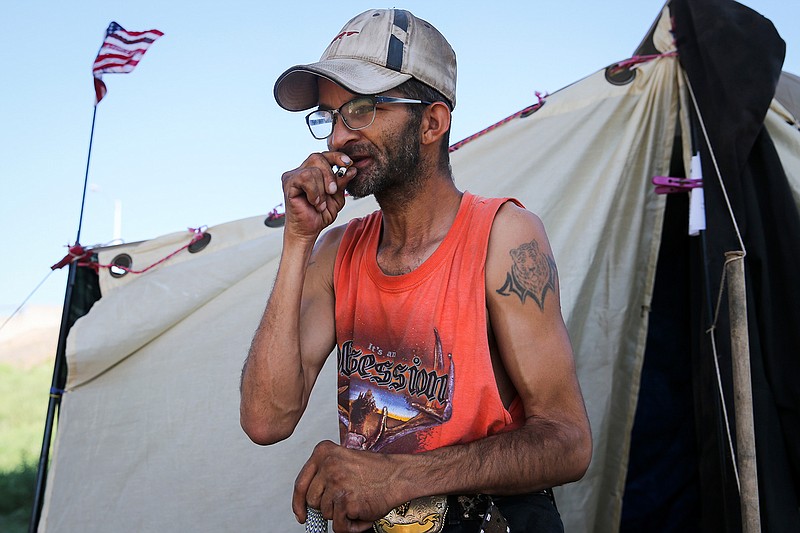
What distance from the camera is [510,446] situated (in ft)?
5.04

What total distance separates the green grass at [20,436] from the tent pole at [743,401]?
373 centimetres

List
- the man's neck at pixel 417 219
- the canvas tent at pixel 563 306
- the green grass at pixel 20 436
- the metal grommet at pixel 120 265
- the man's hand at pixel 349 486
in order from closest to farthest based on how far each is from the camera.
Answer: the man's hand at pixel 349 486
the man's neck at pixel 417 219
the canvas tent at pixel 563 306
the metal grommet at pixel 120 265
the green grass at pixel 20 436

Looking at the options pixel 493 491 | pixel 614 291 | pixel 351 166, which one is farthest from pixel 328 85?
pixel 614 291

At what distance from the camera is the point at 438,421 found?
1672 mm

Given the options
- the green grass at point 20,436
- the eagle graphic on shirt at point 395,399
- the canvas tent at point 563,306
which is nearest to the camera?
the eagle graphic on shirt at point 395,399

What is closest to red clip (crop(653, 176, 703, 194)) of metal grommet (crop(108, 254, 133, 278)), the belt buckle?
the belt buckle

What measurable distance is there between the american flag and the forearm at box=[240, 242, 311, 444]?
6.15 ft

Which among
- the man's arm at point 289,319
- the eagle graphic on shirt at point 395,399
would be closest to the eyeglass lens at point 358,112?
the man's arm at point 289,319

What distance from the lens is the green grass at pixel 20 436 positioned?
4.66 meters

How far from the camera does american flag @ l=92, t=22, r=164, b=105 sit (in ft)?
10.7

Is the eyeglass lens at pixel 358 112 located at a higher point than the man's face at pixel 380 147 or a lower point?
higher

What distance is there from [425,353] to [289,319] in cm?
37

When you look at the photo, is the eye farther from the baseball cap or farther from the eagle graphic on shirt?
the eagle graphic on shirt

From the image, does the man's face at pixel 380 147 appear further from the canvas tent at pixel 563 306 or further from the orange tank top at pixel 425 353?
the canvas tent at pixel 563 306
